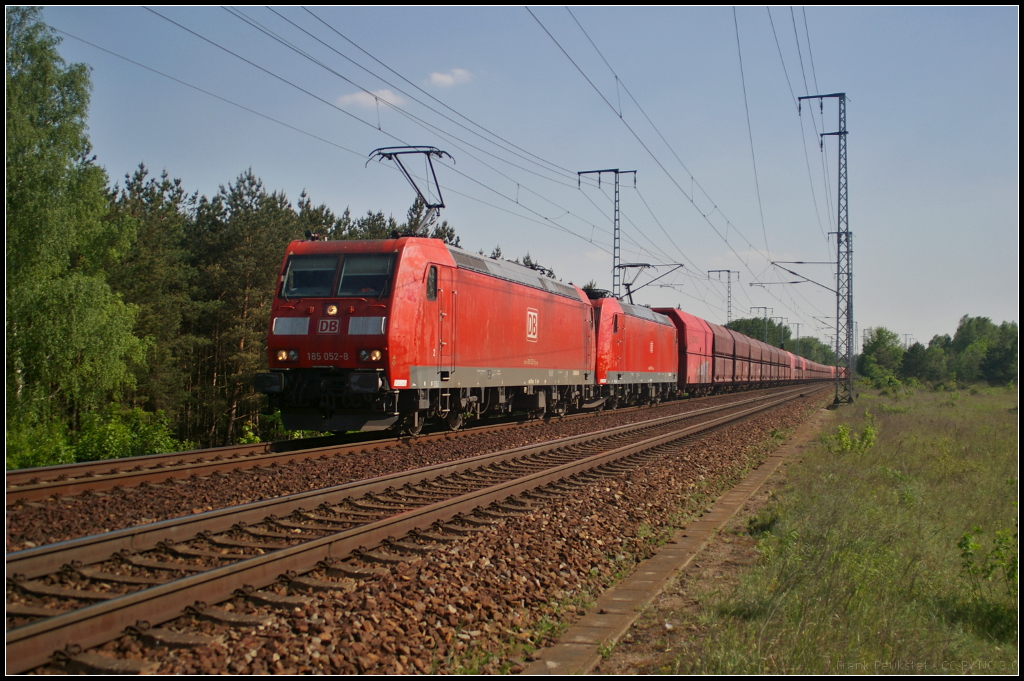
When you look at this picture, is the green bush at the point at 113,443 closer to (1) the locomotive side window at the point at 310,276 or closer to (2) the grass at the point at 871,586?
(1) the locomotive side window at the point at 310,276

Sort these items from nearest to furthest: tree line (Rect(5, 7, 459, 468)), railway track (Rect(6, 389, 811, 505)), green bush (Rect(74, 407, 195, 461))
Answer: railway track (Rect(6, 389, 811, 505)) → green bush (Rect(74, 407, 195, 461)) → tree line (Rect(5, 7, 459, 468))

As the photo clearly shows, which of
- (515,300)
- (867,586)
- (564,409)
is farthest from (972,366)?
(867,586)

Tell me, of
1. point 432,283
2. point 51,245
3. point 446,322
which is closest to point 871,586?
point 432,283

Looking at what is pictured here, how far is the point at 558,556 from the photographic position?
626 cm

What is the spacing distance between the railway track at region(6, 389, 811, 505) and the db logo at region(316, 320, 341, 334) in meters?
1.97

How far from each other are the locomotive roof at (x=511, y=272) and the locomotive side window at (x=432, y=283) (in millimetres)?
1074

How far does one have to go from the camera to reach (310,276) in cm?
1295

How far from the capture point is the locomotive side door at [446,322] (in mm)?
13578

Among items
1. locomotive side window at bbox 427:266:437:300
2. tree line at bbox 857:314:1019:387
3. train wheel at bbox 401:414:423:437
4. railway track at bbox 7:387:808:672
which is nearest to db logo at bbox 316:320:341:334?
locomotive side window at bbox 427:266:437:300

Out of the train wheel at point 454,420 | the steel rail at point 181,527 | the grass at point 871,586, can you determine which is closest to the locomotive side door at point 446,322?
the train wheel at point 454,420

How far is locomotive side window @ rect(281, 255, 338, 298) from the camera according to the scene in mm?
12805

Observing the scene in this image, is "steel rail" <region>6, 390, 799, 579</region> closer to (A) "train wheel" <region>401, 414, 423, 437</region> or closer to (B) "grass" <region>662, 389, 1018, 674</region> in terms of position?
(A) "train wheel" <region>401, 414, 423, 437</region>

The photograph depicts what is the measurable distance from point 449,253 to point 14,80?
741 inches

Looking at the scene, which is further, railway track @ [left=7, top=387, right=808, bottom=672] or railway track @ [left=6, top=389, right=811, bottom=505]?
railway track @ [left=6, top=389, right=811, bottom=505]
